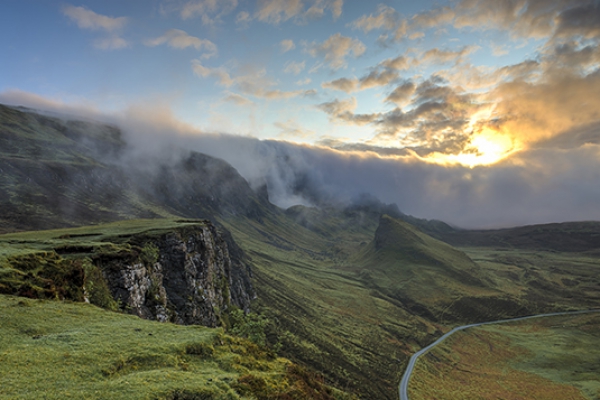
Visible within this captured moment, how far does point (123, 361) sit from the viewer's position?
92.8 feet

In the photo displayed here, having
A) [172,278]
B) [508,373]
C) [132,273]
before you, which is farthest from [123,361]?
[508,373]

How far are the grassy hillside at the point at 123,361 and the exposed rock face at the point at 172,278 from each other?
15.5 m

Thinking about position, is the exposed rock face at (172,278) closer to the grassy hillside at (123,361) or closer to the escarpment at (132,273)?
the escarpment at (132,273)

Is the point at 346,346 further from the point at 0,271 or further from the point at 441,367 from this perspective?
the point at 0,271

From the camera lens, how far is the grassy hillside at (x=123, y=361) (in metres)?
23.4

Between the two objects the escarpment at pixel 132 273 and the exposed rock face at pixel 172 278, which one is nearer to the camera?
the escarpment at pixel 132 273

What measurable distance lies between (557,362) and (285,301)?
535 feet

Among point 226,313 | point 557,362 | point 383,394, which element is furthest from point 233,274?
point 557,362

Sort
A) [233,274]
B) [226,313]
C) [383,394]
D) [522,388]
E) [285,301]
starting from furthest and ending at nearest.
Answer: [285,301] → [233,274] → [522,388] → [383,394] → [226,313]

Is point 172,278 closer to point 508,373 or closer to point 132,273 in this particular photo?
point 132,273

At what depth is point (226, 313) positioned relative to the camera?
365 feet

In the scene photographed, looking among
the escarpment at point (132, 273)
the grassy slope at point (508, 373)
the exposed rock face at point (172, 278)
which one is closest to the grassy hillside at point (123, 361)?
the escarpment at point (132, 273)

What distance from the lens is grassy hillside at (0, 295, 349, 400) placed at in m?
23.4

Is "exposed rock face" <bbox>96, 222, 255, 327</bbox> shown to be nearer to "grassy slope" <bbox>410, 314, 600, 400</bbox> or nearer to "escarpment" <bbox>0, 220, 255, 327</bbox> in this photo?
"escarpment" <bbox>0, 220, 255, 327</bbox>
